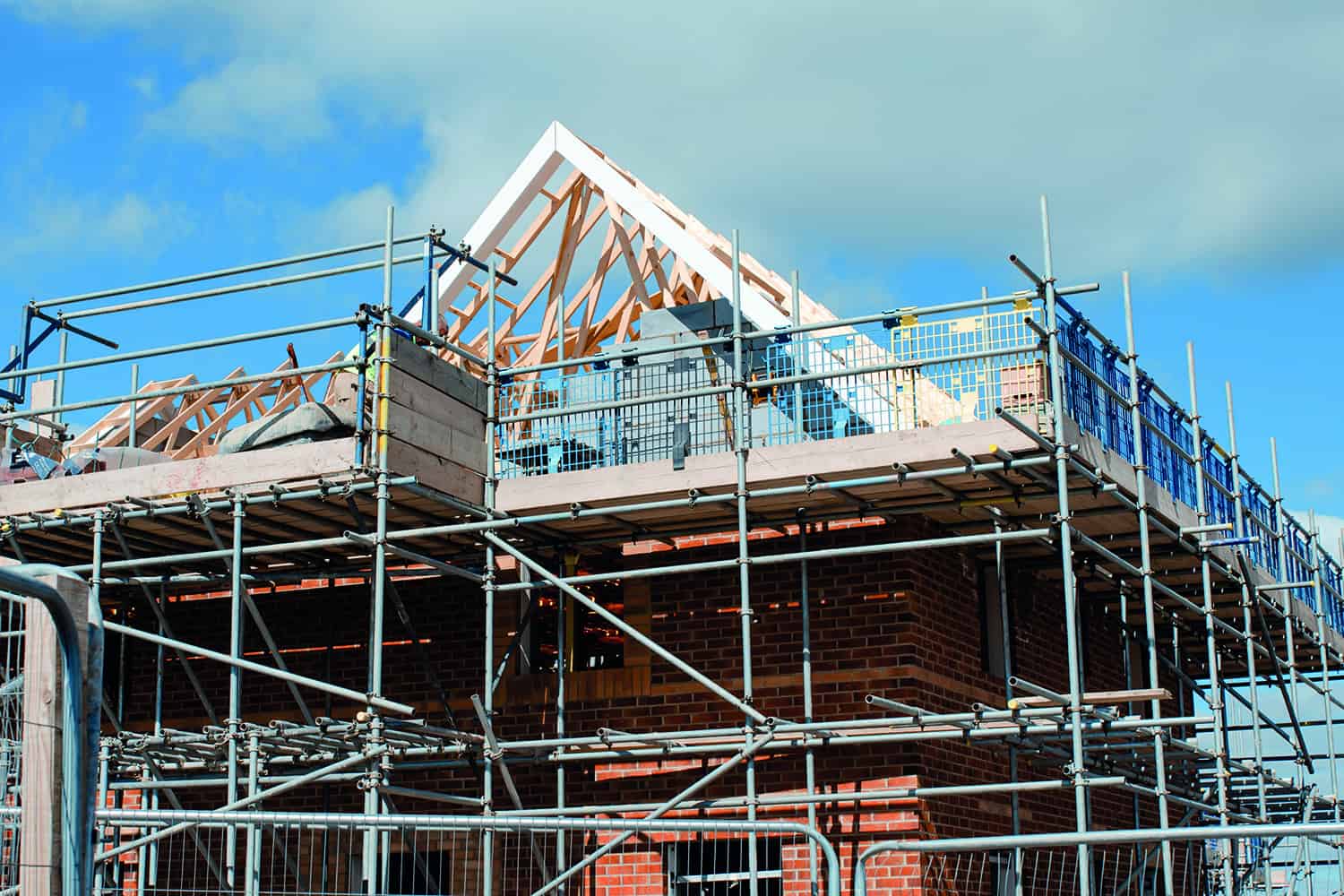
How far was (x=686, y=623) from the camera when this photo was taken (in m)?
15.9

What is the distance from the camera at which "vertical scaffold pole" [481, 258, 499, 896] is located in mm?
14664

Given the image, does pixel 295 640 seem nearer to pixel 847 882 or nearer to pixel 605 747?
pixel 605 747

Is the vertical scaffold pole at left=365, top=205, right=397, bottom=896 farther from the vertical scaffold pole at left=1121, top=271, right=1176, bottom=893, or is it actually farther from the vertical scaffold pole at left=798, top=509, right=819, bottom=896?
the vertical scaffold pole at left=1121, top=271, right=1176, bottom=893

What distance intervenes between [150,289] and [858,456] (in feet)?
25.5

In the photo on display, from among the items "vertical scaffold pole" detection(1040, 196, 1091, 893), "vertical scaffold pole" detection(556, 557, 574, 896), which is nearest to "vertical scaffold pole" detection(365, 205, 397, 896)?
"vertical scaffold pole" detection(556, 557, 574, 896)

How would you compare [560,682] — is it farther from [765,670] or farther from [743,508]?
[743,508]

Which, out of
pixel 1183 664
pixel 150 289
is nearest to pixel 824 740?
pixel 150 289

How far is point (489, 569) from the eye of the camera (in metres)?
15.1

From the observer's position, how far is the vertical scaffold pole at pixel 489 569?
48.1ft

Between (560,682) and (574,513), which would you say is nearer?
(574,513)

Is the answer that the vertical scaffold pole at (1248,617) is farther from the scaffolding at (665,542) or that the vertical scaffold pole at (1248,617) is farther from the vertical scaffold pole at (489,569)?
the vertical scaffold pole at (489,569)

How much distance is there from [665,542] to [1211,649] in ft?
16.6

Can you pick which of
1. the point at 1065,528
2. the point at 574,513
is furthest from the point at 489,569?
the point at 1065,528

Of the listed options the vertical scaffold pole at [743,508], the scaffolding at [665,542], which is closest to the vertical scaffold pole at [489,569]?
the scaffolding at [665,542]
